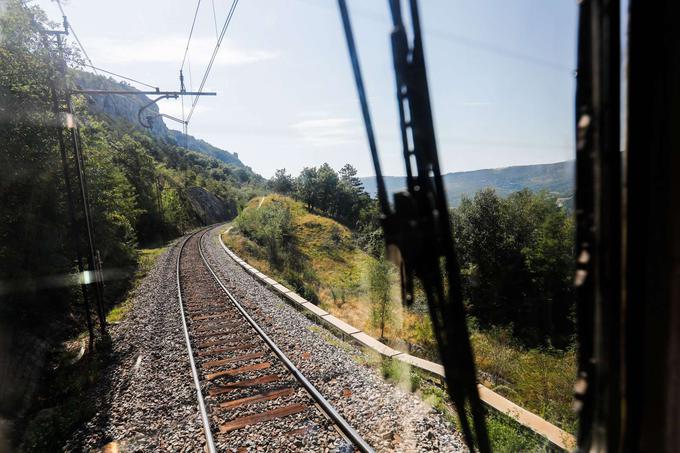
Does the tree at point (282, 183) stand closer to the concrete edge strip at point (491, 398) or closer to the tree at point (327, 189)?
the tree at point (327, 189)

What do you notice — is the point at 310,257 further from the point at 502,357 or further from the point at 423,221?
the point at 423,221

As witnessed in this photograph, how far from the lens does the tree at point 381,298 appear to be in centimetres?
1249

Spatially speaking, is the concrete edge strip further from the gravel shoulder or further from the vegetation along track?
the vegetation along track

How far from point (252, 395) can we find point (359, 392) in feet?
6.12

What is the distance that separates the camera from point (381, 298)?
12.6 meters

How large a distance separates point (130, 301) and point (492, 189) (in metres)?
31.0

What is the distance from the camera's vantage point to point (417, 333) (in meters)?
12.4

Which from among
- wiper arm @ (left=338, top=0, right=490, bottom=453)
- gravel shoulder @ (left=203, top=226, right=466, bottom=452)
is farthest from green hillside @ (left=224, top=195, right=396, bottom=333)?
wiper arm @ (left=338, top=0, right=490, bottom=453)

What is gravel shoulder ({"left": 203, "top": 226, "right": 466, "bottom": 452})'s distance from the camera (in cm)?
504

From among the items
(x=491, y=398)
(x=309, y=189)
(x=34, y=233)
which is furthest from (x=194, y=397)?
(x=309, y=189)

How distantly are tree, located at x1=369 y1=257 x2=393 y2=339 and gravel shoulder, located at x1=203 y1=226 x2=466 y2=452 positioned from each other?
311 centimetres

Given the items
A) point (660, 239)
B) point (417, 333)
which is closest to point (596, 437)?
point (660, 239)

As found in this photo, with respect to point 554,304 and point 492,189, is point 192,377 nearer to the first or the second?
point 554,304

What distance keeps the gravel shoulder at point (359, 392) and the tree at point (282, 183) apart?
260 ft
